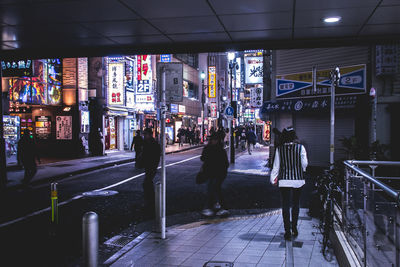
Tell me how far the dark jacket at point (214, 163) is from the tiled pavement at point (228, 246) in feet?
4.39

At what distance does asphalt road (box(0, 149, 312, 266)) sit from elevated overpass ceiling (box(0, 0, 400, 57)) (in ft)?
13.9

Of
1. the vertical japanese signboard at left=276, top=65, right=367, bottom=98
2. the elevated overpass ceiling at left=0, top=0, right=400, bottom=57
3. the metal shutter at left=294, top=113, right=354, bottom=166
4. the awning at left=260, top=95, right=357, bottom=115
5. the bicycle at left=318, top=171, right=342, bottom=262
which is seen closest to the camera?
the bicycle at left=318, top=171, right=342, bottom=262

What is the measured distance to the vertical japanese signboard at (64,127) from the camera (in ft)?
75.2

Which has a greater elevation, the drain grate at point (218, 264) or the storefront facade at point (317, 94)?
the storefront facade at point (317, 94)

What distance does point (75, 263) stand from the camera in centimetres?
536

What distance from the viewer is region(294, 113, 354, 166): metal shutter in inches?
667

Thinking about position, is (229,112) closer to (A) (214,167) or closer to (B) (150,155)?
(B) (150,155)

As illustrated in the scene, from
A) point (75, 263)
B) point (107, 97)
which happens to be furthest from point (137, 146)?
point (75, 263)

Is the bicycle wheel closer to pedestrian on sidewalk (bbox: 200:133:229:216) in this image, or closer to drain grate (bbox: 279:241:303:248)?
drain grate (bbox: 279:241:303:248)

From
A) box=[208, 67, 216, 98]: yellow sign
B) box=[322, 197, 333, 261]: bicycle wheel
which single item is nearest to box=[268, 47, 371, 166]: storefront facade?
box=[322, 197, 333, 261]: bicycle wheel

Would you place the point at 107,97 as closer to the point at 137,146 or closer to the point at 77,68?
the point at 77,68

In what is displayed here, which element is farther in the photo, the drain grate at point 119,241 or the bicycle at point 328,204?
the drain grate at point 119,241

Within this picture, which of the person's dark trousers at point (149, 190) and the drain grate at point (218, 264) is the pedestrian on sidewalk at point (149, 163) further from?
the drain grate at point (218, 264)

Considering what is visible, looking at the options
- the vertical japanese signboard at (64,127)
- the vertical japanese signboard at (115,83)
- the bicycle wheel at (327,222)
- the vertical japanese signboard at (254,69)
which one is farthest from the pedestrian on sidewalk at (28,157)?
the vertical japanese signboard at (254,69)
